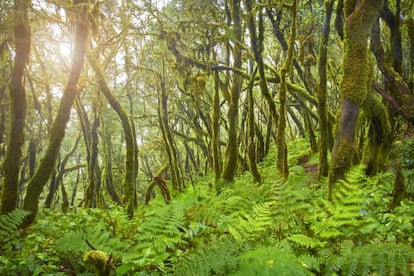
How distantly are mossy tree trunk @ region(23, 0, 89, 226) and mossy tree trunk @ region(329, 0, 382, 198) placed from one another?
15.1 ft

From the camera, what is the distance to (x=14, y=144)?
5961mm

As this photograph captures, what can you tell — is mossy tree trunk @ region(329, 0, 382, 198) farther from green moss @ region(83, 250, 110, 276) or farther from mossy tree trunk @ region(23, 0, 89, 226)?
mossy tree trunk @ region(23, 0, 89, 226)

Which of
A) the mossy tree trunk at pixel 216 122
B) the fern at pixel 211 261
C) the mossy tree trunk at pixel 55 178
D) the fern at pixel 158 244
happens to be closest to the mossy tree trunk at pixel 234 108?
the mossy tree trunk at pixel 216 122

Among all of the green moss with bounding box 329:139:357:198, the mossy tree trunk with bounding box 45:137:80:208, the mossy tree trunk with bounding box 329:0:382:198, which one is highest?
the mossy tree trunk with bounding box 329:0:382:198

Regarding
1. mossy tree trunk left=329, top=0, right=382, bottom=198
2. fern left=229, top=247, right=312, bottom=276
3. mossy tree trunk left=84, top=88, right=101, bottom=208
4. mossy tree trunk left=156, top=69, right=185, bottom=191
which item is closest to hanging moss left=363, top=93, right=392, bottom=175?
mossy tree trunk left=329, top=0, right=382, bottom=198

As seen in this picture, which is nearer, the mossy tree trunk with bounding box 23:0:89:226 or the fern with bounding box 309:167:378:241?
the fern with bounding box 309:167:378:241

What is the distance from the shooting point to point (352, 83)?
445cm

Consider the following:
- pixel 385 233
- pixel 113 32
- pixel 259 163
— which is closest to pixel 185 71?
pixel 113 32

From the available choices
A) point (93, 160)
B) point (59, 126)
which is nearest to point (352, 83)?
point (59, 126)

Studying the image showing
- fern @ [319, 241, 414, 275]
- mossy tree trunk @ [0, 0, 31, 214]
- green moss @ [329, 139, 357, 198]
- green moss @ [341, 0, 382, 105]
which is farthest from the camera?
mossy tree trunk @ [0, 0, 31, 214]

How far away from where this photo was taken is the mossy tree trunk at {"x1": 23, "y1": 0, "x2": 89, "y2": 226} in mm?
5961

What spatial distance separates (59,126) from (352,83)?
4.98 meters

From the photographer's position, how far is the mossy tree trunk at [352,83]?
4.28m

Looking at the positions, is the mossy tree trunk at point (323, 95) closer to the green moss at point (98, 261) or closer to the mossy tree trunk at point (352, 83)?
the mossy tree trunk at point (352, 83)
